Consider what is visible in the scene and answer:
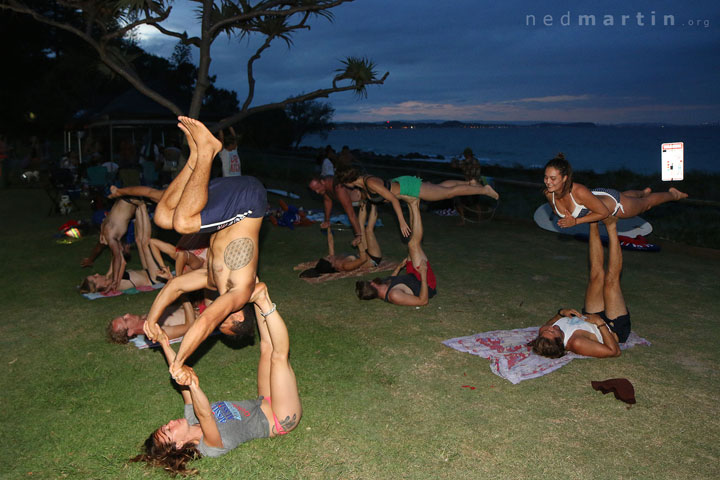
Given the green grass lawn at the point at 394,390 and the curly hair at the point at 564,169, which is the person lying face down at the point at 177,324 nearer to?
the green grass lawn at the point at 394,390

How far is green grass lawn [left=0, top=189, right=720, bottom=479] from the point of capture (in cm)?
387

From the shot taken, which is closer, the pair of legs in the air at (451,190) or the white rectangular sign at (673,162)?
the white rectangular sign at (673,162)

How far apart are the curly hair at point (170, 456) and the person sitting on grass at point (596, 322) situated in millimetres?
3547

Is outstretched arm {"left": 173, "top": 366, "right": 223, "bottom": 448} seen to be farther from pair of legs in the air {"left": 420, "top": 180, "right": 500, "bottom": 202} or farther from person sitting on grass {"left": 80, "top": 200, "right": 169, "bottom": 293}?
pair of legs in the air {"left": 420, "top": 180, "right": 500, "bottom": 202}

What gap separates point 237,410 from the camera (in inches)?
161

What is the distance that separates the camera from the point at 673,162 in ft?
21.6

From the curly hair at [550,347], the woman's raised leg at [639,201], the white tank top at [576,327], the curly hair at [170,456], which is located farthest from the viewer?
the woman's raised leg at [639,201]

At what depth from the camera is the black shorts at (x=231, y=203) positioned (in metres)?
4.09

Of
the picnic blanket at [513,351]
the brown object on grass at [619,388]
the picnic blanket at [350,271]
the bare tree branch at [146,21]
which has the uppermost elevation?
the bare tree branch at [146,21]

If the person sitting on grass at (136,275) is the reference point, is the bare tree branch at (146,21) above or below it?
above

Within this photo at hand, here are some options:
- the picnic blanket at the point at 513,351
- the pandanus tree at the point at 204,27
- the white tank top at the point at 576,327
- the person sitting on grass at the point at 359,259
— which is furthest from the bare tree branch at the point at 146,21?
the white tank top at the point at 576,327

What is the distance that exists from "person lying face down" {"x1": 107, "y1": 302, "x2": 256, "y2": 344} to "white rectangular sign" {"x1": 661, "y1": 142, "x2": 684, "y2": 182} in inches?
212

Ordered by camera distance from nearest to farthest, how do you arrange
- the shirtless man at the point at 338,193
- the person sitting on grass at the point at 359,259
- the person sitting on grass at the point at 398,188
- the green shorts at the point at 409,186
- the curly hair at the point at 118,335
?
the curly hair at the point at 118,335 → the person sitting on grass at the point at 398,188 → the green shorts at the point at 409,186 → the person sitting on grass at the point at 359,259 → the shirtless man at the point at 338,193

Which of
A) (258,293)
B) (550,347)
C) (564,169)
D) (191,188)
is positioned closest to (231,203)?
(191,188)
